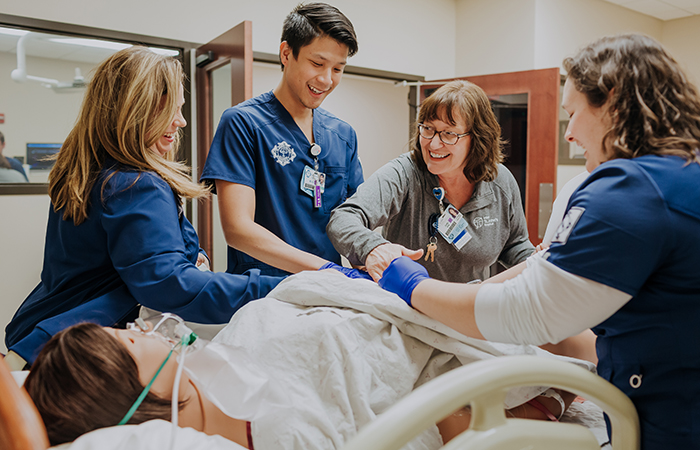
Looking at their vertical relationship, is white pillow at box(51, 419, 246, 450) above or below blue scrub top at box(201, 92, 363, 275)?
below

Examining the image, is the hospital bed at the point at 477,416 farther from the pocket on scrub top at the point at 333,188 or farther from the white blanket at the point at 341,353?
the pocket on scrub top at the point at 333,188

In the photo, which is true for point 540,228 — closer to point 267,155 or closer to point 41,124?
point 267,155

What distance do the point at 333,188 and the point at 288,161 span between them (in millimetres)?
212

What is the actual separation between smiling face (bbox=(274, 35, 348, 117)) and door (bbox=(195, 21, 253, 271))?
99 centimetres

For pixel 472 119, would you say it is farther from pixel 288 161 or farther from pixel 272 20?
pixel 272 20

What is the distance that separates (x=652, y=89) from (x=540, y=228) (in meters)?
3.10

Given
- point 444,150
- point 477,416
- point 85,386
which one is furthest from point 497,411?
point 444,150

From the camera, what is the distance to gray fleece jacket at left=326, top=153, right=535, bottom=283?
172 cm

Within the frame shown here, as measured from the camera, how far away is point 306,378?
3.37 feet

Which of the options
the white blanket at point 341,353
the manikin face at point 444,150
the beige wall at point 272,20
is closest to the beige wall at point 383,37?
the beige wall at point 272,20

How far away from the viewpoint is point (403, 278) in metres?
1.16

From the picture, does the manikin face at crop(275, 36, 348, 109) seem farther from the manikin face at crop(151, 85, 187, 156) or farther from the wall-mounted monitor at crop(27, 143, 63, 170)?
the wall-mounted monitor at crop(27, 143, 63, 170)

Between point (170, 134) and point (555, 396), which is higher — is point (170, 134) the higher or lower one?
the higher one

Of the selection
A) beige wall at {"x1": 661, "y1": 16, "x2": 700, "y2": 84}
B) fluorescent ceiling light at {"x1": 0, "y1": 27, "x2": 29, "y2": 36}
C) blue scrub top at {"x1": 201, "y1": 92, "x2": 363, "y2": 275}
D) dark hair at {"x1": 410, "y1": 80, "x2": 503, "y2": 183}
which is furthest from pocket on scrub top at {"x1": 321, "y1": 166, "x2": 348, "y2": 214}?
beige wall at {"x1": 661, "y1": 16, "x2": 700, "y2": 84}
